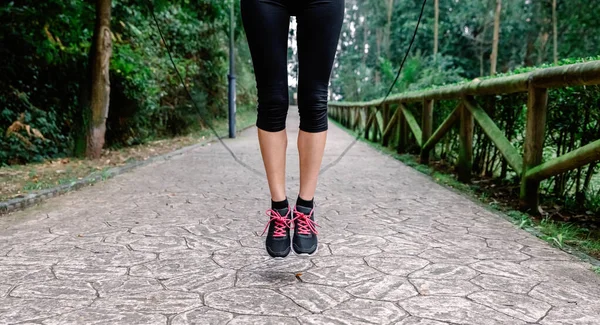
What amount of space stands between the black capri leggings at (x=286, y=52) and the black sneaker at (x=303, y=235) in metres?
0.39

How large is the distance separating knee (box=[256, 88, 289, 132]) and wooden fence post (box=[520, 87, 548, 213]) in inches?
73.9

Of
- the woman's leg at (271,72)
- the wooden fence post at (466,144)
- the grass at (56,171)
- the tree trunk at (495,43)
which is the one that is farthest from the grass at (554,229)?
the tree trunk at (495,43)

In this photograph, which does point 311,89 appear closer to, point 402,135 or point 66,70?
point 402,135

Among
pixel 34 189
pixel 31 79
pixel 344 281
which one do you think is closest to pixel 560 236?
pixel 344 281

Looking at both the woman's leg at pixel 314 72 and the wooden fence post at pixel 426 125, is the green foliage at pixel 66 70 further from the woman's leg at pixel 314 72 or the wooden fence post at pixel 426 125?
the woman's leg at pixel 314 72

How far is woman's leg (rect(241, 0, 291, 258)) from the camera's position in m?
1.92

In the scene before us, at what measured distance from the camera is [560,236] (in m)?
2.50

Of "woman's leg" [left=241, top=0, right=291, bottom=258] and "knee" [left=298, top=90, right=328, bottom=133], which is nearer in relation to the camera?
"woman's leg" [left=241, top=0, right=291, bottom=258]

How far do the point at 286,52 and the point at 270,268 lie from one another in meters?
0.95

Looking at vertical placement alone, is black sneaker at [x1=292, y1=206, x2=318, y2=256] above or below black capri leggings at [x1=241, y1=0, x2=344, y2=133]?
below

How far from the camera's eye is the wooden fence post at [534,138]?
10.0 ft

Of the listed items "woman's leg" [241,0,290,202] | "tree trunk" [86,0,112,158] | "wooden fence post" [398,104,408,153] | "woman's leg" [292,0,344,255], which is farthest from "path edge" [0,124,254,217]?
"wooden fence post" [398,104,408,153]

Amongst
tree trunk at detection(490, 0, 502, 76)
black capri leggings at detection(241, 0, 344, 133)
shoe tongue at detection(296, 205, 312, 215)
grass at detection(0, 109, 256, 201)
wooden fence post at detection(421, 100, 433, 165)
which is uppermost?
tree trunk at detection(490, 0, 502, 76)

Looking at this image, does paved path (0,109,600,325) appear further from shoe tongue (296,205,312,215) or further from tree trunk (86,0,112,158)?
tree trunk (86,0,112,158)
